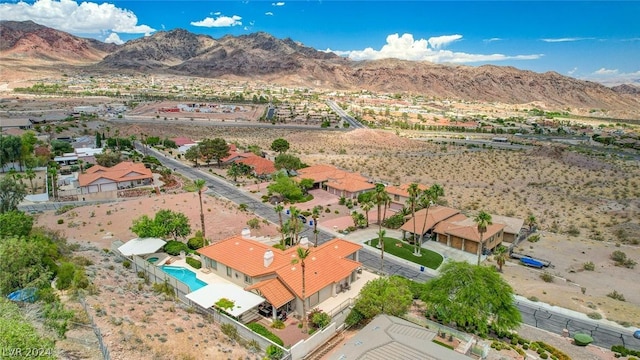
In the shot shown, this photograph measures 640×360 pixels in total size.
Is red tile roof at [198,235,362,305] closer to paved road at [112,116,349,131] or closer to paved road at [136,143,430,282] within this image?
paved road at [136,143,430,282]

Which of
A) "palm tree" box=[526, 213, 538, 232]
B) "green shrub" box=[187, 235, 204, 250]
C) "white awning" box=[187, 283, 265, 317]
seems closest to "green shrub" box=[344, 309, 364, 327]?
"white awning" box=[187, 283, 265, 317]

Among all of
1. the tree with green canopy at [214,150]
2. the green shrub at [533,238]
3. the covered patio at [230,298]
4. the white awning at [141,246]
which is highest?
the tree with green canopy at [214,150]

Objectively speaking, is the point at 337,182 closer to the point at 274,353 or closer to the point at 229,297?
the point at 229,297

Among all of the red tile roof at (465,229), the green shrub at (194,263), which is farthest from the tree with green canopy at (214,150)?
the red tile roof at (465,229)

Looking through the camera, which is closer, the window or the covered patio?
the covered patio

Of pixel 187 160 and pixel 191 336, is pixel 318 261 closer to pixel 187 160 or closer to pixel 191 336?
pixel 191 336

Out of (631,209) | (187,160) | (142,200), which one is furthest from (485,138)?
(142,200)

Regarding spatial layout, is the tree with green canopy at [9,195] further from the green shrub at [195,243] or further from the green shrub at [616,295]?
the green shrub at [616,295]
